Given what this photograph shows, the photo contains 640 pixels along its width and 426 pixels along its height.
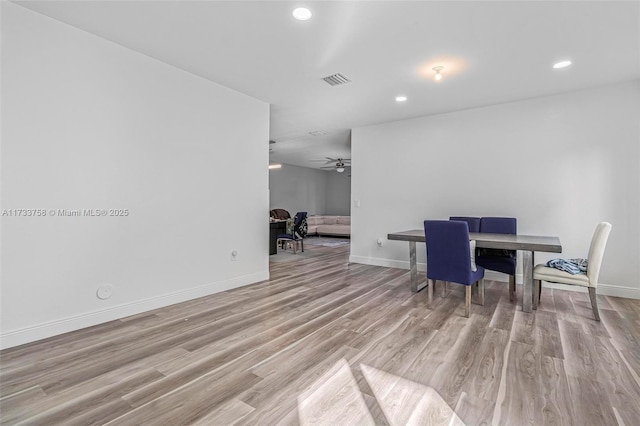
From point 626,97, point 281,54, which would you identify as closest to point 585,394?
point 281,54

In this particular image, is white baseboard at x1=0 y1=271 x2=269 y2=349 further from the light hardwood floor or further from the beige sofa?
the beige sofa

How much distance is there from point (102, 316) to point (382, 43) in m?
3.60

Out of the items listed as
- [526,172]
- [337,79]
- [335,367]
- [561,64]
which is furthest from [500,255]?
[337,79]

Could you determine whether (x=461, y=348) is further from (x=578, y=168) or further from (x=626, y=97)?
(x=626, y=97)

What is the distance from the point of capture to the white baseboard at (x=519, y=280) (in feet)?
11.6

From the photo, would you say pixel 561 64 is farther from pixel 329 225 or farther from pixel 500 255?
pixel 329 225

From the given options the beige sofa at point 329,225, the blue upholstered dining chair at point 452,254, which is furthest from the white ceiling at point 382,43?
the beige sofa at point 329,225

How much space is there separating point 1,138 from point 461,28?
Result: 12.2 ft

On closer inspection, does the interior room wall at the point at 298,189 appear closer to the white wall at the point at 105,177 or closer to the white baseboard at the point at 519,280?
the white baseboard at the point at 519,280

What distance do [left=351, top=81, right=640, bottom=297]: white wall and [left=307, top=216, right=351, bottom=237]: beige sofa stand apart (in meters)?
4.60

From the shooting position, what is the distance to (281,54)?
2.91 meters

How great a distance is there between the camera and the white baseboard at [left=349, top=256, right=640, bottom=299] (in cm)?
354

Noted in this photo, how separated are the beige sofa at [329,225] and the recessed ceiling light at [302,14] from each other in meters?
8.05

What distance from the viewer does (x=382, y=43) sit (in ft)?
8.83
